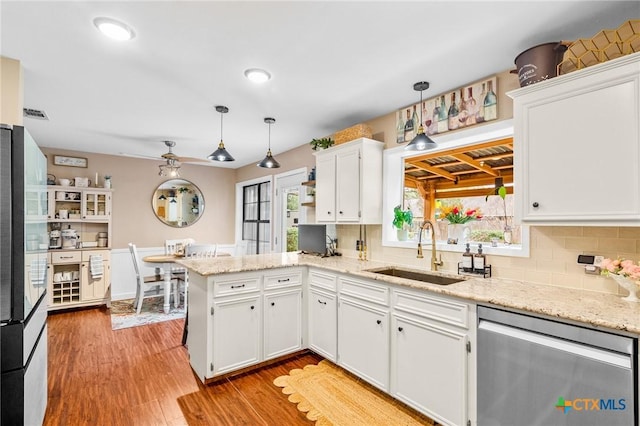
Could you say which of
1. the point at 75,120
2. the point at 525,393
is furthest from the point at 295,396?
the point at 75,120

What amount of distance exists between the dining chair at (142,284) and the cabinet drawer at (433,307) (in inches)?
151

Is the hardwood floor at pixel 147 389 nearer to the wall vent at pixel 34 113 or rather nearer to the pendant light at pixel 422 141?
the pendant light at pixel 422 141

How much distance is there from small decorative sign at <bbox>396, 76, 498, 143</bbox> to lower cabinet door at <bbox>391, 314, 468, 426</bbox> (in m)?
1.67

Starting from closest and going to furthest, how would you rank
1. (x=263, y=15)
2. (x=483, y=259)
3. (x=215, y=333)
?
(x=263, y=15), (x=483, y=259), (x=215, y=333)

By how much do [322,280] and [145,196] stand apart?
4.33 m

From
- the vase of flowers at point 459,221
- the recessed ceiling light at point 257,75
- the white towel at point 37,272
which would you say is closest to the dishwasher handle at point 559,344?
the vase of flowers at point 459,221

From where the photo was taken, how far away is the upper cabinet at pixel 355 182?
314 cm

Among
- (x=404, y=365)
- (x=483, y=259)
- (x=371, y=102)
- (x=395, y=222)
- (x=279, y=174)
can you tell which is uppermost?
(x=371, y=102)

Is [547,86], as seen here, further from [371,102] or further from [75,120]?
[75,120]

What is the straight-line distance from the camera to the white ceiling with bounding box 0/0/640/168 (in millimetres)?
1699

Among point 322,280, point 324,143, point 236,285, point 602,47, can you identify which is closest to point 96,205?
point 236,285

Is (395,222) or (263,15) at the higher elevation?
(263,15)

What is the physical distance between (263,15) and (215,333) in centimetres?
235

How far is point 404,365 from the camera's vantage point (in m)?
2.21
